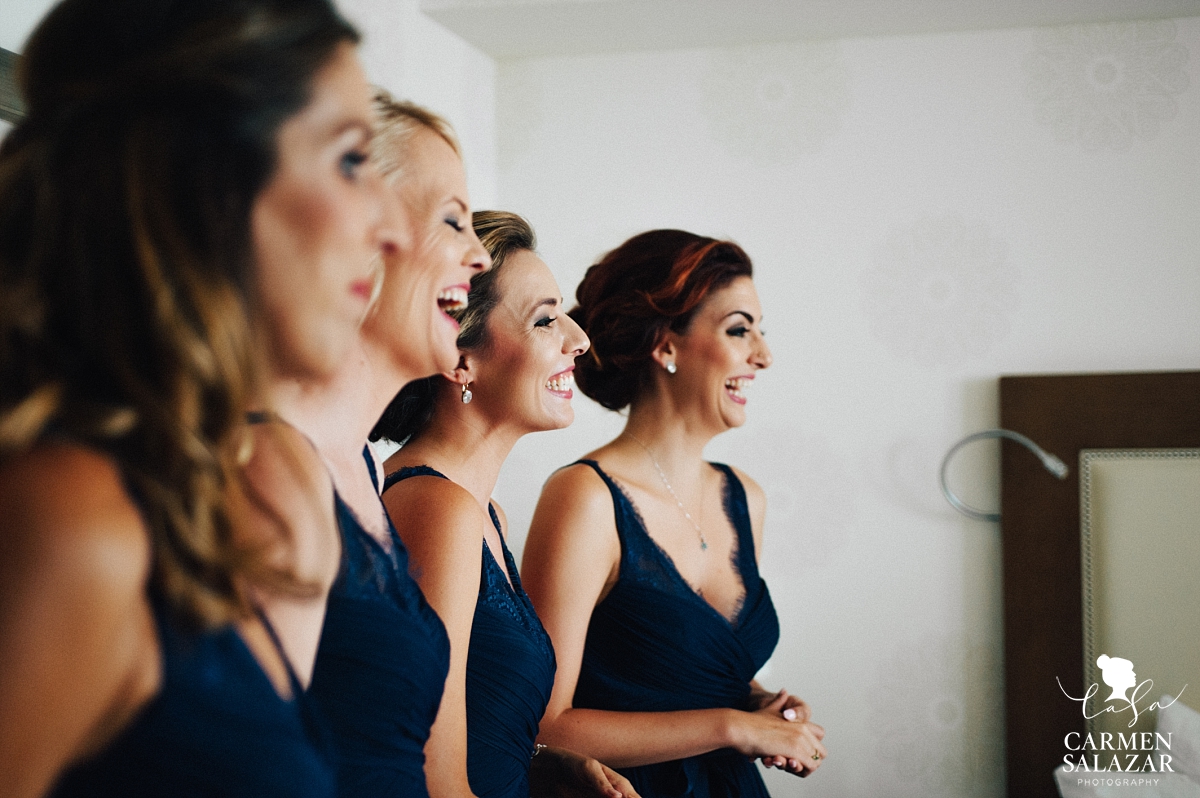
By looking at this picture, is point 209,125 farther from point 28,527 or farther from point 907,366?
point 907,366

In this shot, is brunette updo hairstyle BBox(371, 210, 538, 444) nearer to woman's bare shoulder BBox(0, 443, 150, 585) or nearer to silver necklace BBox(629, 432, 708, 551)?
silver necklace BBox(629, 432, 708, 551)

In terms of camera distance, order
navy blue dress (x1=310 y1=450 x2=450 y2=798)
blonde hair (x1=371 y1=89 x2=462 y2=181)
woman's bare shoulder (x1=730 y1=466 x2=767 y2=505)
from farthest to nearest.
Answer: woman's bare shoulder (x1=730 y1=466 x2=767 y2=505) < blonde hair (x1=371 y1=89 x2=462 y2=181) < navy blue dress (x1=310 y1=450 x2=450 y2=798)

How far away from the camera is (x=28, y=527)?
52cm

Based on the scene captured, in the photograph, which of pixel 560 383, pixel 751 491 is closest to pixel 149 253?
pixel 560 383

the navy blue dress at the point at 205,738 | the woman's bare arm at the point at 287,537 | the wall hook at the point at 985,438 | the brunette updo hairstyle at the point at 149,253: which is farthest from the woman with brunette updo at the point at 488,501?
the wall hook at the point at 985,438

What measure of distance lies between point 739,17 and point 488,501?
1.79m

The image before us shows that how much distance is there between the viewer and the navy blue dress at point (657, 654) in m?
1.74

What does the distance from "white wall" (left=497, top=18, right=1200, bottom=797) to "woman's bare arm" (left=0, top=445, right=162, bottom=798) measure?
2.39m

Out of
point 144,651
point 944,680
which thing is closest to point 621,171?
point 944,680

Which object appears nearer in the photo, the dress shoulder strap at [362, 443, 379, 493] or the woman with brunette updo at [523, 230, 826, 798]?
the dress shoulder strap at [362, 443, 379, 493]

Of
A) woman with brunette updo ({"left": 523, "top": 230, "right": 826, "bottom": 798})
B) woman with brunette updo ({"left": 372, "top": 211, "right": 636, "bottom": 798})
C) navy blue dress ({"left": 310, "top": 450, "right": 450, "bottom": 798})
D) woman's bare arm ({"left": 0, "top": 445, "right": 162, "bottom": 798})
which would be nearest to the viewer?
woman's bare arm ({"left": 0, "top": 445, "right": 162, "bottom": 798})

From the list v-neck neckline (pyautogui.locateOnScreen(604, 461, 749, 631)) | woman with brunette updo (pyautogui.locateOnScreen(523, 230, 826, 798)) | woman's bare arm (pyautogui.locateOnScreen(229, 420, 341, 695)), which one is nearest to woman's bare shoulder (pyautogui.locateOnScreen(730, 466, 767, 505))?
woman with brunette updo (pyautogui.locateOnScreen(523, 230, 826, 798))

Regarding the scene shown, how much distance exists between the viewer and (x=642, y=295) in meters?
1.94

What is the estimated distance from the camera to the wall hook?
8.28ft
